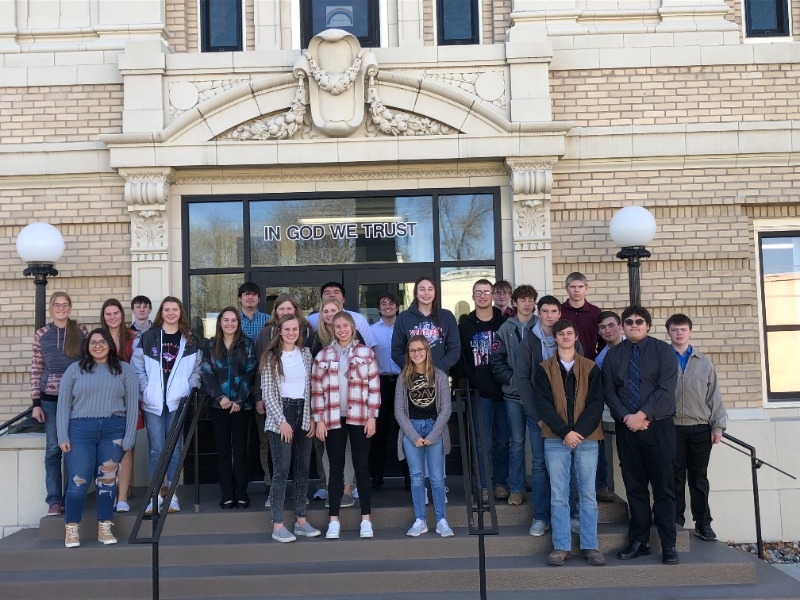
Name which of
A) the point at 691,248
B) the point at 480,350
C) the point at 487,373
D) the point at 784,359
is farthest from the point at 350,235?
the point at 784,359

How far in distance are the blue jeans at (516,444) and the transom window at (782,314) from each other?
366 cm

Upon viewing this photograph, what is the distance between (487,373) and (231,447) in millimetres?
2221

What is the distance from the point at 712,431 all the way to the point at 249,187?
5.19 meters

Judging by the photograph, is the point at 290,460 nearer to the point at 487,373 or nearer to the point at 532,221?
the point at 487,373

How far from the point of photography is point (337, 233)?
374 inches

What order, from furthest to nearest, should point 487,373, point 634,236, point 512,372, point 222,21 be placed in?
point 222,21
point 634,236
point 487,373
point 512,372

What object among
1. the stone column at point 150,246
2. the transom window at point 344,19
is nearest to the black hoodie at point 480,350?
the stone column at point 150,246

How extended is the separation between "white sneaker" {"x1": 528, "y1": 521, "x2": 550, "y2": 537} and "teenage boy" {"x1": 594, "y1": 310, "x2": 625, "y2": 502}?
2.35ft

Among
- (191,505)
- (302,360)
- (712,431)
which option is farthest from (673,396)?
(191,505)

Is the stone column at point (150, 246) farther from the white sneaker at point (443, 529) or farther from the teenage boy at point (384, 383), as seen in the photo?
the white sneaker at point (443, 529)

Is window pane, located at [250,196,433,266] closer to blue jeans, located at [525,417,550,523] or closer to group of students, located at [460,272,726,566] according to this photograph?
group of students, located at [460,272,726,566]

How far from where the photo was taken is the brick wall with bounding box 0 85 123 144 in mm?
9391

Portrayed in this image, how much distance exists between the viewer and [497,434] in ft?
24.8

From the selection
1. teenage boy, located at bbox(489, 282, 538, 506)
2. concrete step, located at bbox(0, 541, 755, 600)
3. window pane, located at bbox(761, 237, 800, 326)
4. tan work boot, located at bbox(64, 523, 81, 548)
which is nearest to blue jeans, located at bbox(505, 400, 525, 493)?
teenage boy, located at bbox(489, 282, 538, 506)
